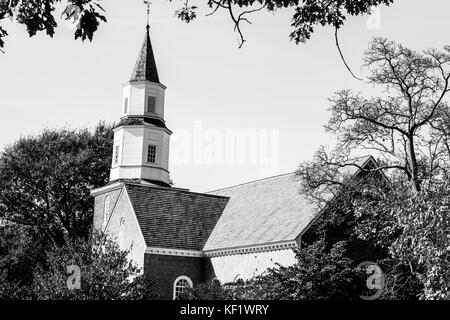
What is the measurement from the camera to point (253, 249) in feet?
123

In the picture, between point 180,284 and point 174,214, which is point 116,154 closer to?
point 174,214

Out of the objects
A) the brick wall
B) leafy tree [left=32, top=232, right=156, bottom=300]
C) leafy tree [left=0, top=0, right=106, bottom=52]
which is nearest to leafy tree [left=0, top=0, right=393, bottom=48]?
leafy tree [left=0, top=0, right=106, bottom=52]

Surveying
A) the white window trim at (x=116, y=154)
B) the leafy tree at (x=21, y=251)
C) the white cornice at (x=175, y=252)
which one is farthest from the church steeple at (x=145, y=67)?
the leafy tree at (x=21, y=251)

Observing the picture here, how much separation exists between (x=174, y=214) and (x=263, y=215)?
19.6 feet

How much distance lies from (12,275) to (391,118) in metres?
38.1

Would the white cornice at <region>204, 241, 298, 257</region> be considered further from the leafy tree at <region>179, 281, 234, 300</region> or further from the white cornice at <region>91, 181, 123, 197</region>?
the white cornice at <region>91, 181, 123, 197</region>

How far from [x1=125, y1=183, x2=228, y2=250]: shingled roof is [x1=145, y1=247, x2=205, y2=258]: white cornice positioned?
232 mm

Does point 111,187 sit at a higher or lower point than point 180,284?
higher

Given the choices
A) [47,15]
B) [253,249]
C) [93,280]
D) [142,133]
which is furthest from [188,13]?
[142,133]

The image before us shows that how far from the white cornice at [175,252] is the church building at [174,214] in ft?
0.19

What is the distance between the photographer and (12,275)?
56.6 m

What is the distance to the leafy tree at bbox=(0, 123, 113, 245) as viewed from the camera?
58.4 meters
